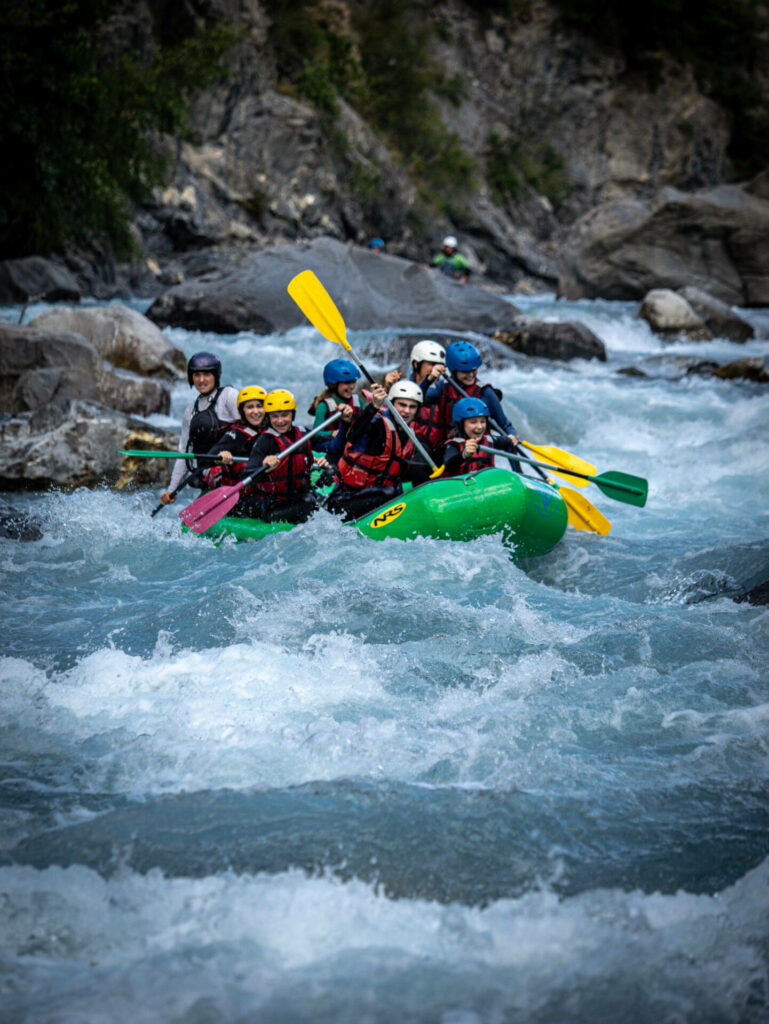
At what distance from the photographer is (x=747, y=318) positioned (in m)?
14.1

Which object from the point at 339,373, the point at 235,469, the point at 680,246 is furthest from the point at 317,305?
the point at 680,246

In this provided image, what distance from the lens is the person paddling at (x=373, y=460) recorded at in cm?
499

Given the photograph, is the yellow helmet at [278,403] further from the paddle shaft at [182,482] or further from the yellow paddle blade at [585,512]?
the yellow paddle blade at [585,512]

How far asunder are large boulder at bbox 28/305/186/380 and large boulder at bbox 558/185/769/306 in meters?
9.25

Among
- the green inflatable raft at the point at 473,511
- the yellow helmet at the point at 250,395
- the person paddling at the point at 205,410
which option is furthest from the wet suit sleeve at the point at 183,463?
the green inflatable raft at the point at 473,511

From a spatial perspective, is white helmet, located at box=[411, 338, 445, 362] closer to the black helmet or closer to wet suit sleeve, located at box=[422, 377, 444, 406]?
wet suit sleeve, located at box=[422, 377, 444, 406]

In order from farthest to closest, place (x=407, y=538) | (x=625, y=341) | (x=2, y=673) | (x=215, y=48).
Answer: (x=215, y=48), (x=625, y=341), (x=407, y=538), (x=2, y=673)

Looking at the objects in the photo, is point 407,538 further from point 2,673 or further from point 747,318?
point 747,318

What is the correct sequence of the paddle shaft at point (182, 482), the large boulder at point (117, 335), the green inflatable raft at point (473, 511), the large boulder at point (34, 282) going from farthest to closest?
the large boulder at point (34, 282) → the large boulder at point (117, 335) → the paddle shaft at point (182, 482) → the green inflatable raft at point (473, 511)

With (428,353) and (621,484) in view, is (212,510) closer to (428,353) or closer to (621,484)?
(428,353)

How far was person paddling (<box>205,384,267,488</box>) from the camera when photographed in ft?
17.3

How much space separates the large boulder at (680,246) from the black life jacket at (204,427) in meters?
11.3

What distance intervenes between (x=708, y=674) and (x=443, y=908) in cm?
164

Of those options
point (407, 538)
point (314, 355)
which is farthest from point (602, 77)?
point (407, 538)
